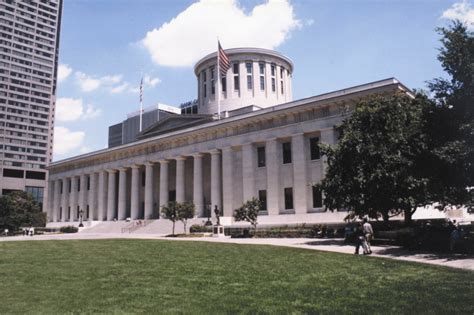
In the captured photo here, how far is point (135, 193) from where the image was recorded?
62.7 meters

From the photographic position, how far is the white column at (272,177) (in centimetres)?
4600

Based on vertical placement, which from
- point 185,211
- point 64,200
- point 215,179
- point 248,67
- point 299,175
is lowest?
point 185,211

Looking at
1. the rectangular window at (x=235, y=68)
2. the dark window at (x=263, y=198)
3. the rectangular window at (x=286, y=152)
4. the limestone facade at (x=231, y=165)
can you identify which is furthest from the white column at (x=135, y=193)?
the rectangular window at (x=286, y=152)

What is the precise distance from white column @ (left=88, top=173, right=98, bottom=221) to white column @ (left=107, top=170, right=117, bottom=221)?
407 cm

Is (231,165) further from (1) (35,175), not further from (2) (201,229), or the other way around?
(1) (35,175)

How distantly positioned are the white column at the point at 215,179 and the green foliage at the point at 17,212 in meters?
34.8

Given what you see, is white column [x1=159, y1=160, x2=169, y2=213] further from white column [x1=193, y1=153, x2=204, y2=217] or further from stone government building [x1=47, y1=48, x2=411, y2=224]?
white column [x1=193, y1=153, x2=204, y2=217]

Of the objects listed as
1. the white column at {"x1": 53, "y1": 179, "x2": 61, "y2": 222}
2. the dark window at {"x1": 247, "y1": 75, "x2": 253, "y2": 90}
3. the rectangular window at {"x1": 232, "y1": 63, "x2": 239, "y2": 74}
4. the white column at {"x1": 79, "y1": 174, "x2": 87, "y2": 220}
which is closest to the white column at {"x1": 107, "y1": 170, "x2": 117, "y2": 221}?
the white column at {"x1": 79, "y1": 174, "x2": 87, "y2": 220}

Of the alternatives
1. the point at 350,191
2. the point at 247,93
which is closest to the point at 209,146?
the point at 247,93

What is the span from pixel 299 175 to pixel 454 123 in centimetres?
2330

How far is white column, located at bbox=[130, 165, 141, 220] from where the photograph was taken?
203ft

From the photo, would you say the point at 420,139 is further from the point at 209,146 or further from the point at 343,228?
the point at 209,146

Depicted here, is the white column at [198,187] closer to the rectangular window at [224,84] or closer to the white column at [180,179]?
the white column at [180,179]

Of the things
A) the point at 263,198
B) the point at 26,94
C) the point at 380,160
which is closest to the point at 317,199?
the point at 263,198
